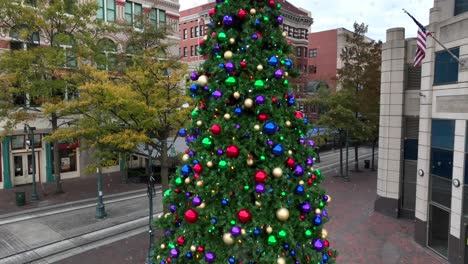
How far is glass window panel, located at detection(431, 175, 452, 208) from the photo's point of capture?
11625 mm

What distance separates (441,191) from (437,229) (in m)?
1.71

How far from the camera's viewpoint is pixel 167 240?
6062 millimetres

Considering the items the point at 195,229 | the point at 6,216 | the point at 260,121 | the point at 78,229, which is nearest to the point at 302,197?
the point at 260,121

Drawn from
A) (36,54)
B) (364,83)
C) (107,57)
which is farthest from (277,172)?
(364,83)

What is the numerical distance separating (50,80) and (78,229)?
847cm

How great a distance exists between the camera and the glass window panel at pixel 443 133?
450 inches

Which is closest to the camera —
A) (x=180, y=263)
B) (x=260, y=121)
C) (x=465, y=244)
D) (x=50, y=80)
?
(x=260, y=121)

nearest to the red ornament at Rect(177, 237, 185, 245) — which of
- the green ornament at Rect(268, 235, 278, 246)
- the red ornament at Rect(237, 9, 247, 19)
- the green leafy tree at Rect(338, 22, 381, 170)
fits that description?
the green ornament at Rect(268, 235, 278, 246)

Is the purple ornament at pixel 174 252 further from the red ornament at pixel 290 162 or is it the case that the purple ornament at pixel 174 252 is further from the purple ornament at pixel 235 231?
the red ornament at pixel 290 162

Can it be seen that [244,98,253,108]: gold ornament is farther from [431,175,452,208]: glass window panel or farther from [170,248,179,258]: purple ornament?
[431,175,452,208]: glass window panel

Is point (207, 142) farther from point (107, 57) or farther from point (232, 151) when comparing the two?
point (107, 57)

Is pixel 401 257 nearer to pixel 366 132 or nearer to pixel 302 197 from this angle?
pixel 302 197

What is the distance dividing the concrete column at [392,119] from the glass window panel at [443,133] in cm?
340

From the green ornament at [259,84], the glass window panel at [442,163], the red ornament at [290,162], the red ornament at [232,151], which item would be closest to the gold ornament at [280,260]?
the red ornament at [290,162]
